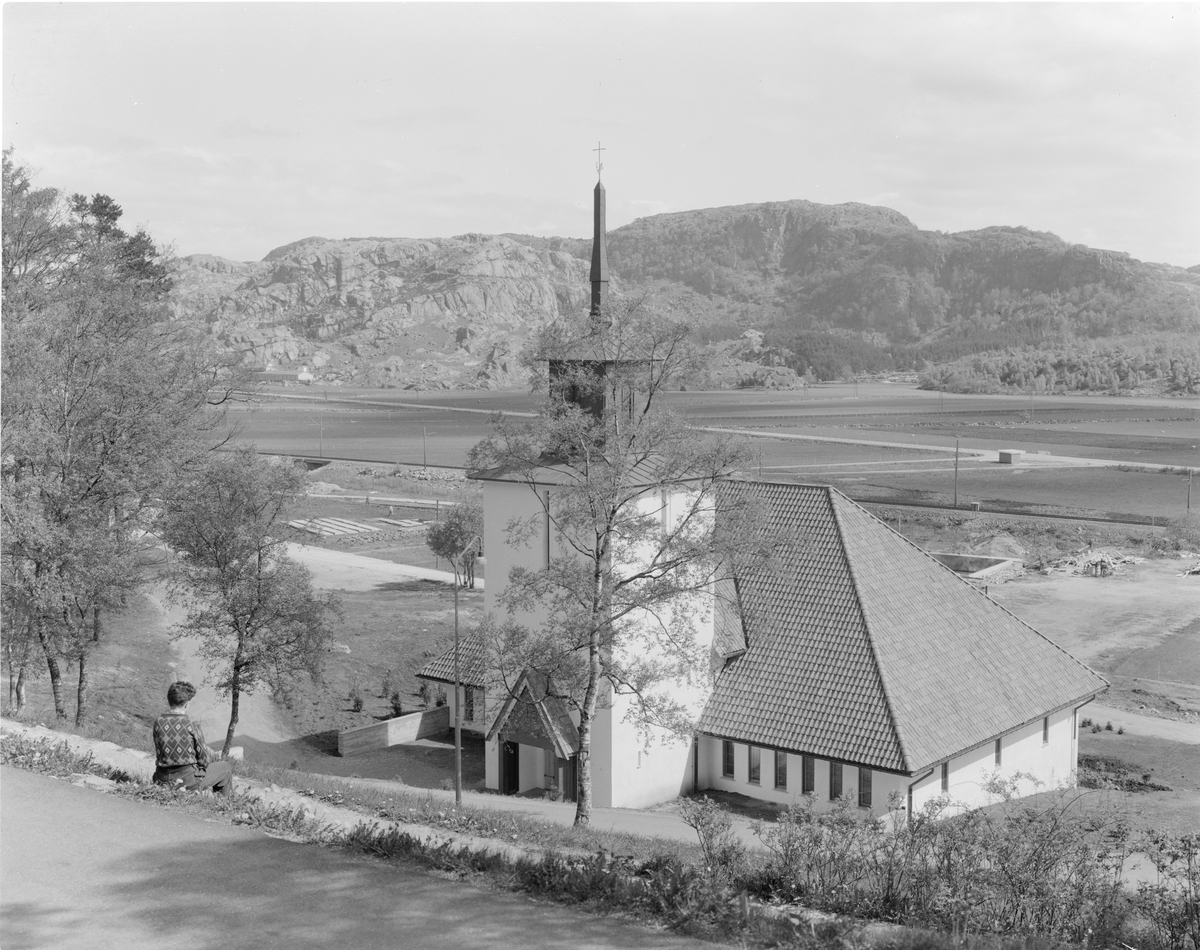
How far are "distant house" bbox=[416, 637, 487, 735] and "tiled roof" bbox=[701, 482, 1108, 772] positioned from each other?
6290 mm

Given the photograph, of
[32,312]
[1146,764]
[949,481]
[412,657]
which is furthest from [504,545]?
[949,481]

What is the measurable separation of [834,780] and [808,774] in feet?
1.88

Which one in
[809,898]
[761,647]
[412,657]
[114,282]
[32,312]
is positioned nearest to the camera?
[809,898]

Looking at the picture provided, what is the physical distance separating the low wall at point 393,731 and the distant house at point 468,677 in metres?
0.38

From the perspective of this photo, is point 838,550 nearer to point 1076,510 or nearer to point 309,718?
point 309,718

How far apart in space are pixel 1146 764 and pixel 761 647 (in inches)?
471

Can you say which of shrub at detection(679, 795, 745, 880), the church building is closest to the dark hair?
shrub at detection(679, 795, 745, 880)

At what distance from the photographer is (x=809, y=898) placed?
9094 millimetres

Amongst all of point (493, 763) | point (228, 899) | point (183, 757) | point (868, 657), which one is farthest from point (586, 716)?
point (228, 899)

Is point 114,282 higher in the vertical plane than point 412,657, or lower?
higher

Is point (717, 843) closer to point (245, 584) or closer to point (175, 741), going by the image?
point (175, 741)

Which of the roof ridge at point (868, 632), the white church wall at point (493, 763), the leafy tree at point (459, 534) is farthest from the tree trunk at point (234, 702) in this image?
the leafy tree at point (459, 534)

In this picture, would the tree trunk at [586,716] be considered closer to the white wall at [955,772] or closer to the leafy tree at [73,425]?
the white wall at [955,772]

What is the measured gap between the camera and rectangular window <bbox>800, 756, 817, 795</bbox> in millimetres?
22453
